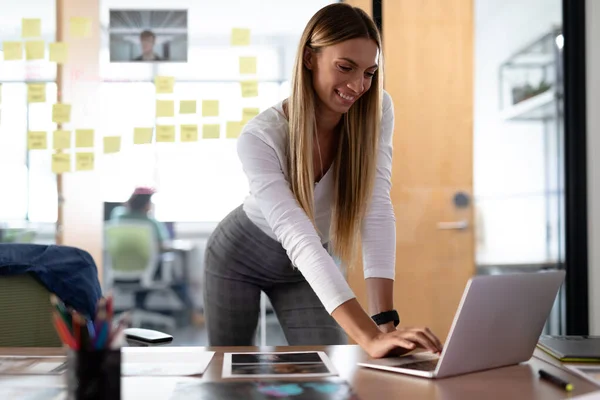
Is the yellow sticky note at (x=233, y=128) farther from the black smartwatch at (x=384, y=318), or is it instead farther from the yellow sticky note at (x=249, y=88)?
the black smartwatch at (x=384, y=318)

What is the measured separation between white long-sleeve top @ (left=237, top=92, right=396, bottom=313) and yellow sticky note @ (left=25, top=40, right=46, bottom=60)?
1.94 m

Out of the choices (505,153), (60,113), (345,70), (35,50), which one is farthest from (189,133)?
(345,70)

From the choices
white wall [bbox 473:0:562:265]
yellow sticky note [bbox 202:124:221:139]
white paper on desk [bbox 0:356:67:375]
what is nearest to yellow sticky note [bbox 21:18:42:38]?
yellow sticky note [bbox 202:124:221:139]

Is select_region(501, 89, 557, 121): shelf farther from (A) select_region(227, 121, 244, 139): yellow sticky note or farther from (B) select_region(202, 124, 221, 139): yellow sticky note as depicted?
(B) select_region(202, 124, 221, 139): yellow sticky note

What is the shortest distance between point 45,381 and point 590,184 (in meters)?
2.78

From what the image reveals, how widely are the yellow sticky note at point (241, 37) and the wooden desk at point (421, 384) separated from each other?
2.38 metres

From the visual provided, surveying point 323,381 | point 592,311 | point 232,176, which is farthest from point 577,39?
point 323,381

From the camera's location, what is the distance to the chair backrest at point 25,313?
5.38 feet

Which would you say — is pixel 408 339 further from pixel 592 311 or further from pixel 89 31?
pixel 89 31

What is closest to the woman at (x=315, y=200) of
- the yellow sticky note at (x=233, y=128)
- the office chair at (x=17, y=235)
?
the yellow sticky note at (x=233, y=128)

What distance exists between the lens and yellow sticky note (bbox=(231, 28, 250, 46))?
3.36 meters

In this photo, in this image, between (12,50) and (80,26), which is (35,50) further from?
(80,26)

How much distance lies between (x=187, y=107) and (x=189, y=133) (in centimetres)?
12

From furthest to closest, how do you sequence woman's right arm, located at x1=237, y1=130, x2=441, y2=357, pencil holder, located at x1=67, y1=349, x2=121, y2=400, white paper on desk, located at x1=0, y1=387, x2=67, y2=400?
1. woman's right arm, located at x1=237, y1=130, x2=441, y2=357
2. white paper on desk, located at x1=0, y1=387, x2=67, y2=400
3. pencil holder, located at x1=67, y1=349, x2=121, y2=400
